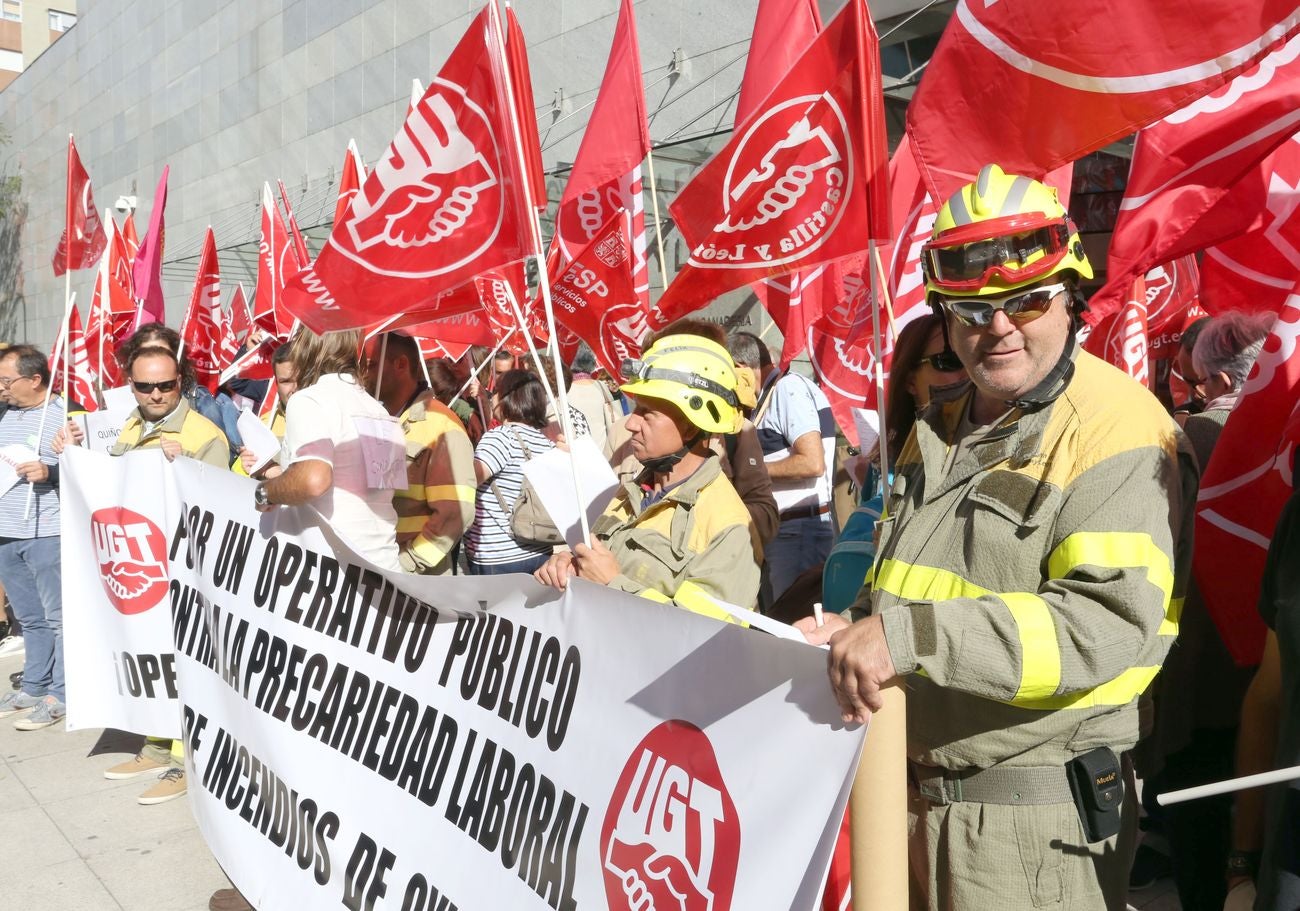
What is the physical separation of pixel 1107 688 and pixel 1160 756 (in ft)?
5.03

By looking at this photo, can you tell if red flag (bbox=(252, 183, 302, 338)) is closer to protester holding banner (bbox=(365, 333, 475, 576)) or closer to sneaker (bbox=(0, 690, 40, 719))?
sneaker (bbox=(0, 690, 40, 719))

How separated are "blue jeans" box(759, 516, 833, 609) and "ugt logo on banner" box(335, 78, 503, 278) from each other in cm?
244

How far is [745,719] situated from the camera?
2.12 meters

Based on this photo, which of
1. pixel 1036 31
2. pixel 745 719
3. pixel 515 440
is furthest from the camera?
pixel 515 440

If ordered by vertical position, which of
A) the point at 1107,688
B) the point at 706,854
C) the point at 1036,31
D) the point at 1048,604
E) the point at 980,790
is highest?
the point at 1036,31

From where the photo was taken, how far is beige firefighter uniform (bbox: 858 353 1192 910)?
1751 millimetres

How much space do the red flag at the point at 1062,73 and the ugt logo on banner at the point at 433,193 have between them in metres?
1.24

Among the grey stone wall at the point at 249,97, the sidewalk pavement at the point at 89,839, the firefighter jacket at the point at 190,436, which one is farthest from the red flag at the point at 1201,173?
the grey stone wall at the point at 249,97

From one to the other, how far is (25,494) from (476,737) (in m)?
4.45

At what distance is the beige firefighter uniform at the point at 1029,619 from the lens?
68.9 inches

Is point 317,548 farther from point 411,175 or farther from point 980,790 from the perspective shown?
point 980,790

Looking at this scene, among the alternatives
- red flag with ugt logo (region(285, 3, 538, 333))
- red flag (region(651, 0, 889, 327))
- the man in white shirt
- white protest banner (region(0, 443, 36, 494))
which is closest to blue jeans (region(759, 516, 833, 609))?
the man in white shirt

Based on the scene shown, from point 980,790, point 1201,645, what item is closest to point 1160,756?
point 1201,645

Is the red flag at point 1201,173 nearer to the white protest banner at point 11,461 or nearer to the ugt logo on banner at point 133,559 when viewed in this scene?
the ugt logo on banner at point 133,559
